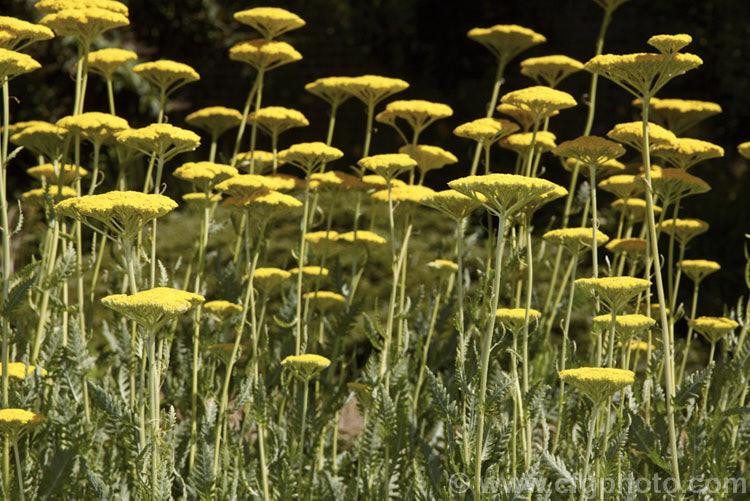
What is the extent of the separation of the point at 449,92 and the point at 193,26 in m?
2.41

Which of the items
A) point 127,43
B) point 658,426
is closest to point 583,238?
point 658,426

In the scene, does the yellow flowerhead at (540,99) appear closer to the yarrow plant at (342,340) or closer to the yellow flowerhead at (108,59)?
the yarrow plant at (342,340)

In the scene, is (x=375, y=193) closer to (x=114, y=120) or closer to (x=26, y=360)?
(x=114, y=120)

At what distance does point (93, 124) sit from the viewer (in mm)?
2264

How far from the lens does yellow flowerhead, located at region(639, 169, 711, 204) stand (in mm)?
2188

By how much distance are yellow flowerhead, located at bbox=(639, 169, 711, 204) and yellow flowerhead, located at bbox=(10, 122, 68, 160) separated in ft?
5.79

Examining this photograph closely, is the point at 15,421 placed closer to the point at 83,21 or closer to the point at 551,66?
the point at 83,21

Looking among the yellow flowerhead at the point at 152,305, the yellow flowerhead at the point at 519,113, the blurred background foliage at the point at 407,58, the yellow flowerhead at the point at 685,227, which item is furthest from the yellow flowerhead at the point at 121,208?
the blurred background foliage at the point at 407,58

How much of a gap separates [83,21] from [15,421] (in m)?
1.09

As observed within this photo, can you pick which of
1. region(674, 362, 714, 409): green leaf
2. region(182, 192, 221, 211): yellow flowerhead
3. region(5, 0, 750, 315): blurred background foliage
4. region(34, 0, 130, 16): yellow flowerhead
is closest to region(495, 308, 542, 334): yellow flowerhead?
region(674, 362, 714, 409): green leaf

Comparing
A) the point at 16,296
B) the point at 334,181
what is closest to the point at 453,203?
A: the point at 334,181

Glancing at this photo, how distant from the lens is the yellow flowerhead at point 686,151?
2.24 m

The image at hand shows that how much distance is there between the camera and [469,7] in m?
7.31

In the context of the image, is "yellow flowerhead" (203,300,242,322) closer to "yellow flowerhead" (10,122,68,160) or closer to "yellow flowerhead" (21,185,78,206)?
"yellow flowerhead" (21,185,78,206)
